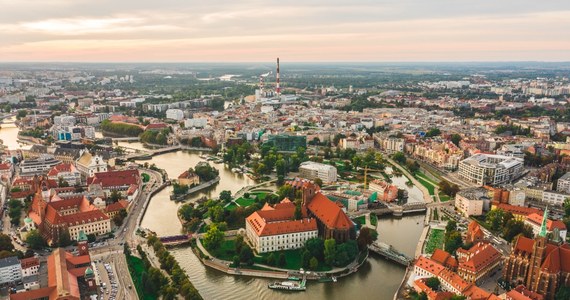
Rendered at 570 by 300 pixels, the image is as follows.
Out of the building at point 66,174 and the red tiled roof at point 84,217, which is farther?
the building at point 66,174

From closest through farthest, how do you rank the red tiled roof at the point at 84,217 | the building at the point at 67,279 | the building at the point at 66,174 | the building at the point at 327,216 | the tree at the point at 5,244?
1. the building at the point at 67,279
2. the tree at the point at 5,244
3. the building at the point at 327,216
4. the red tiled roof at the point at 84,217
5. the building at the point at 66,174

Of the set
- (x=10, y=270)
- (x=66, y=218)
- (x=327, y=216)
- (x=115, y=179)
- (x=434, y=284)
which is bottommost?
(x=434, y=284)

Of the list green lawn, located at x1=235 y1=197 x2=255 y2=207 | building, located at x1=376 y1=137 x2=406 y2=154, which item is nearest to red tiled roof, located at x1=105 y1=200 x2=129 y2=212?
green lawn, located at x1=235 y1=197 x2=255 y2=207

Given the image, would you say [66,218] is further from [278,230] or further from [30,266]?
[278,230]

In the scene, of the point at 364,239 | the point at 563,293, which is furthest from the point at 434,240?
the point at 563,293

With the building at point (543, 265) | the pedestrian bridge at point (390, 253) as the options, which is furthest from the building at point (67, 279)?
the building at point (543, 265)

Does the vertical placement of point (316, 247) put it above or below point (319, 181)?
above

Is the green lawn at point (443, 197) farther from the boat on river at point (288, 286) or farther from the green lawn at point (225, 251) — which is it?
the green lawn at point (225, 251)
